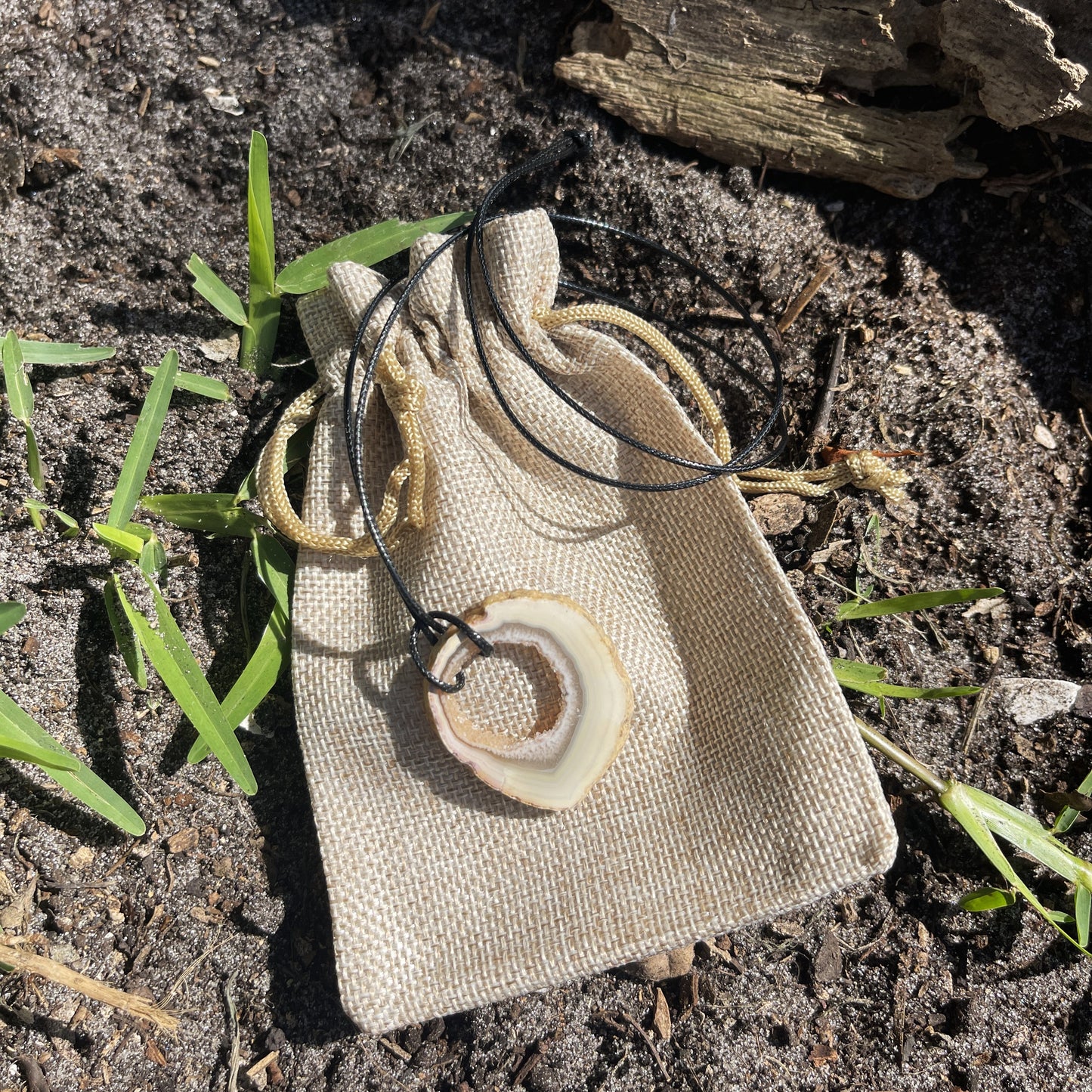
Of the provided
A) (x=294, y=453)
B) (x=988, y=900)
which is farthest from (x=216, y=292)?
(x=988, y=900)

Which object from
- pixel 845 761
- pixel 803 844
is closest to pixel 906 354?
pixel 845 761

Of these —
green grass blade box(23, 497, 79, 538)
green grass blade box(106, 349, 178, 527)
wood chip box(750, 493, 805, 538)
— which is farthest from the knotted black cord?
green grass blade box(23, 497, 79, 538)

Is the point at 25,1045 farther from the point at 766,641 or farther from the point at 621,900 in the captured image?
the point at 766,641

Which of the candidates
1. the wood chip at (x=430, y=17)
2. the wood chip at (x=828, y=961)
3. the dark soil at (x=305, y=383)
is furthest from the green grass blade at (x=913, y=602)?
the wood chip at (x=430, y=17)

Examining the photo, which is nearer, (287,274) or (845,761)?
(845,761)

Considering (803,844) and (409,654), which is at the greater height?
(803,844)

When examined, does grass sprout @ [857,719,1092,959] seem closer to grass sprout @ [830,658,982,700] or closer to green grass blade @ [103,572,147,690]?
grass sprout @ [830,658,982,700]
